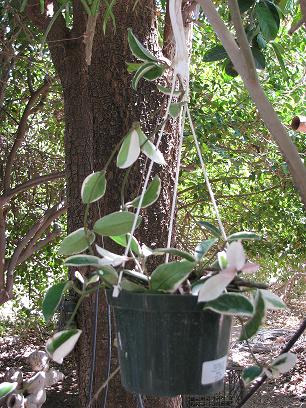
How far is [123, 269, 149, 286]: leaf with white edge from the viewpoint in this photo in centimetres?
83

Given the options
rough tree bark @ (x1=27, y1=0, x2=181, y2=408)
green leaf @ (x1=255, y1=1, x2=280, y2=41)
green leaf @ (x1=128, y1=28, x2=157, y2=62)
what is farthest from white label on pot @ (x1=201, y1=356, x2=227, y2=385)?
rough tree bark @ (x1=27, y1=0, x2=181, y2=408)

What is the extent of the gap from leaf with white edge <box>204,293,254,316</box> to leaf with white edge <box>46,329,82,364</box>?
20 cm

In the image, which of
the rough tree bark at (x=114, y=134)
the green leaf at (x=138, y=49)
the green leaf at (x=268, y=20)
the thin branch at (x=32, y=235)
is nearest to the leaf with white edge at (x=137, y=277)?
the green leaf at (x=138, y=49)

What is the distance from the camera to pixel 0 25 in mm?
3330

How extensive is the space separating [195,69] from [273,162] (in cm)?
82

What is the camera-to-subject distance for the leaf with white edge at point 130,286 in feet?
2.66

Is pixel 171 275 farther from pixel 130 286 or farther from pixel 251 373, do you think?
pixel 251 373

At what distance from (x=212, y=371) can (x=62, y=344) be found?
205 millimetres

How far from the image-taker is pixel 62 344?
816 millimetres

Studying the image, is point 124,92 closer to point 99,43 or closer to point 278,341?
point 99,43

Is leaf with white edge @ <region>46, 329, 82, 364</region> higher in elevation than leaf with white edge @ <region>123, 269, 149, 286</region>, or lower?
lower

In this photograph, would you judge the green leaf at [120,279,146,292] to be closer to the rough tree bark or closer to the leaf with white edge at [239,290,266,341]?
the leaf with white edge at [239,290,266,341]

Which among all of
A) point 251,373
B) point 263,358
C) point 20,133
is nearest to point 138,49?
point 251,373

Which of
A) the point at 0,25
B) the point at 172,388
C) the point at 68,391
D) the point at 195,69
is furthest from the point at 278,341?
the point at 172,388
